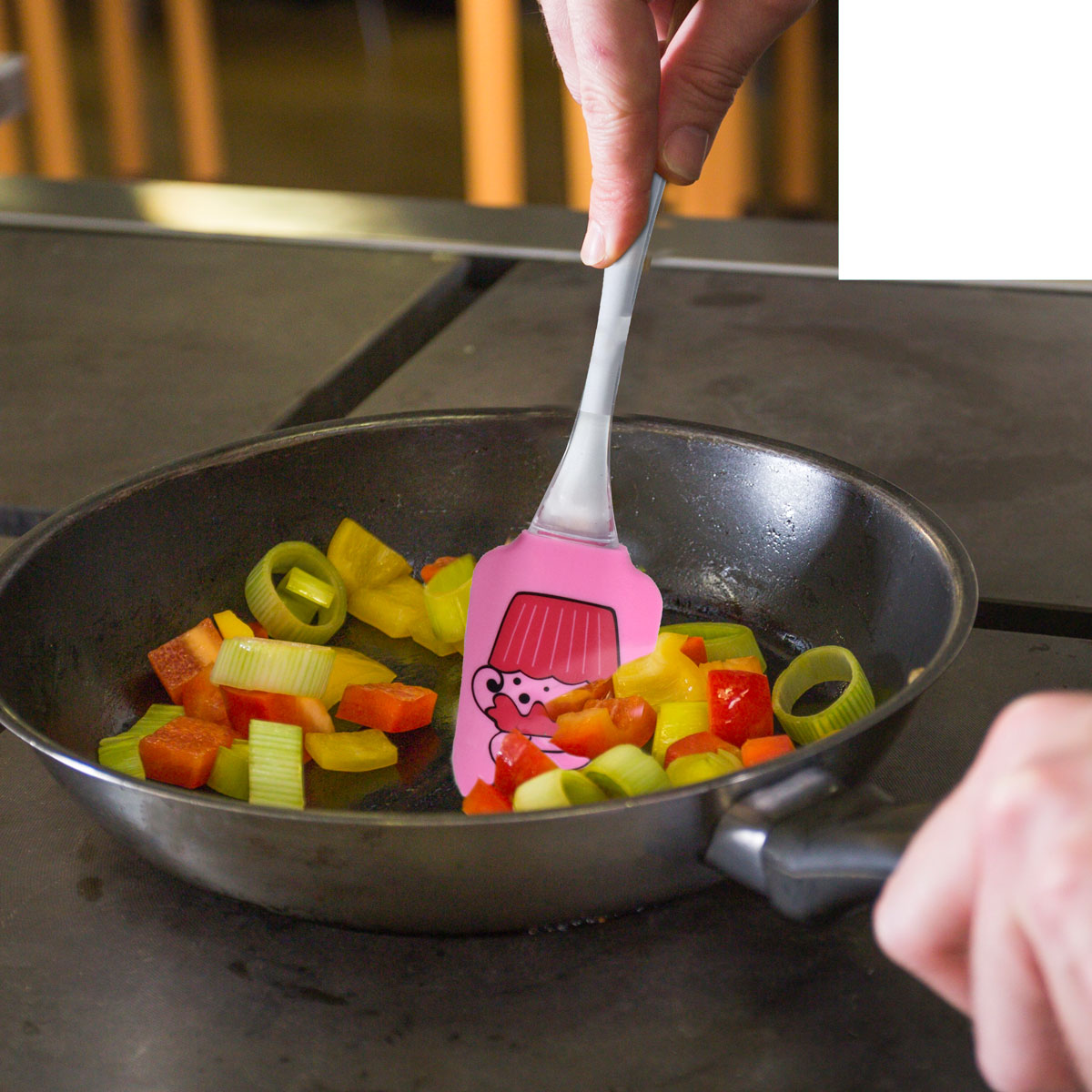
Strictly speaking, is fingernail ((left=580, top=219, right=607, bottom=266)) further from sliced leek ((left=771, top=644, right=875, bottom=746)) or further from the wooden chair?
the wooden chair

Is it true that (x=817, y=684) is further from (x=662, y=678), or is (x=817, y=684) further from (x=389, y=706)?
(x=389, y=706)

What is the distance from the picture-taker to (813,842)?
19.9 inches

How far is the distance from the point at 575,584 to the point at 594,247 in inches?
8.8

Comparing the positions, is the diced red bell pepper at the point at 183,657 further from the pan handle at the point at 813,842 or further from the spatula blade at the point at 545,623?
the pan handle at the point at 813,842

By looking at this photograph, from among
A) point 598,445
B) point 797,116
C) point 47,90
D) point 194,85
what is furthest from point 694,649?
point 194,85

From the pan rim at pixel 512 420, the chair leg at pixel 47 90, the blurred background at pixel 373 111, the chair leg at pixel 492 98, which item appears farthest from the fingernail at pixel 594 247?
the chair leg at pixel 47 90

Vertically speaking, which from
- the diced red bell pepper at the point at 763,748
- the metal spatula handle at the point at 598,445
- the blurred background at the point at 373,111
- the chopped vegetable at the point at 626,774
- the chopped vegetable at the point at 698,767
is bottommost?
the blurred background at the point at 373,111

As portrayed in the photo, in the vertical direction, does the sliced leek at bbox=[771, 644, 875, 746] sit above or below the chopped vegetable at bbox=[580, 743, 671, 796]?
below

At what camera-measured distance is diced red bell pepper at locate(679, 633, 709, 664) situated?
84cm

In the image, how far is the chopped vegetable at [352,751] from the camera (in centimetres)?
77

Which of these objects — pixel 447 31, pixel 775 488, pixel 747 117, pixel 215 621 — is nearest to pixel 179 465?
pixel 215 621

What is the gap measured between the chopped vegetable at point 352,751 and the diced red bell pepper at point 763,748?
0.67 feet

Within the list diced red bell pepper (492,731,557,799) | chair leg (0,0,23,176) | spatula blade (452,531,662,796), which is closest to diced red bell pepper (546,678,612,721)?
spatula blade (452,531,662,796)

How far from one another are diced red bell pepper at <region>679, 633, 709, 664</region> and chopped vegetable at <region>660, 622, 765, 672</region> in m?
0.01
